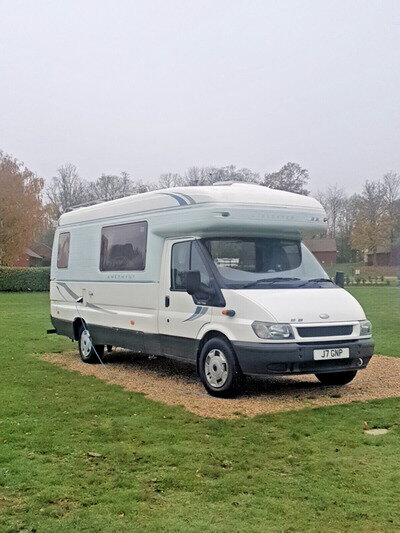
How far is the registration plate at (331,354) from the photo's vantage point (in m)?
7.57

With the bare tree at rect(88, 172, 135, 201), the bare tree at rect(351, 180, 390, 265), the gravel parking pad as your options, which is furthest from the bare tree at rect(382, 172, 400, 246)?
the gravel parking pad

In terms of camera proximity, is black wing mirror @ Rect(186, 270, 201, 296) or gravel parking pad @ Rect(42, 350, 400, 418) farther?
black wing mirror @ Rect(186, 270, 201, 296)

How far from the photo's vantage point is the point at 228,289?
7.98m

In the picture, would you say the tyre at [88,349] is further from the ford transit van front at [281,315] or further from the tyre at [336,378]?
the tyre at [336,378]

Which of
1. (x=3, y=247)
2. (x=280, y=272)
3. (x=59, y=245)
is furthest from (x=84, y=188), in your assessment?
(x=280, y=272)

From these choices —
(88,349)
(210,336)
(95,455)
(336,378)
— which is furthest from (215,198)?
(88,349)

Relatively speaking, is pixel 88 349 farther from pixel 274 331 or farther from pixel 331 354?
pixel 331 354

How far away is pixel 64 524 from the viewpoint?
410 cm

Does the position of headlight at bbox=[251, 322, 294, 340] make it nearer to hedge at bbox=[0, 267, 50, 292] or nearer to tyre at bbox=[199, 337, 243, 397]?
tyre at bbox=[199, 337, 243, 397]

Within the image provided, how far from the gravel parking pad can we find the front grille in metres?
0.85

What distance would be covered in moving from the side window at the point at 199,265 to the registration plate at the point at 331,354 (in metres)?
1.69

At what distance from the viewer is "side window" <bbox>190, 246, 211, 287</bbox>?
830 cm

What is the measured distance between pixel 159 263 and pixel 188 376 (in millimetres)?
1891

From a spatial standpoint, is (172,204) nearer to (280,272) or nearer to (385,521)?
(280,272)
